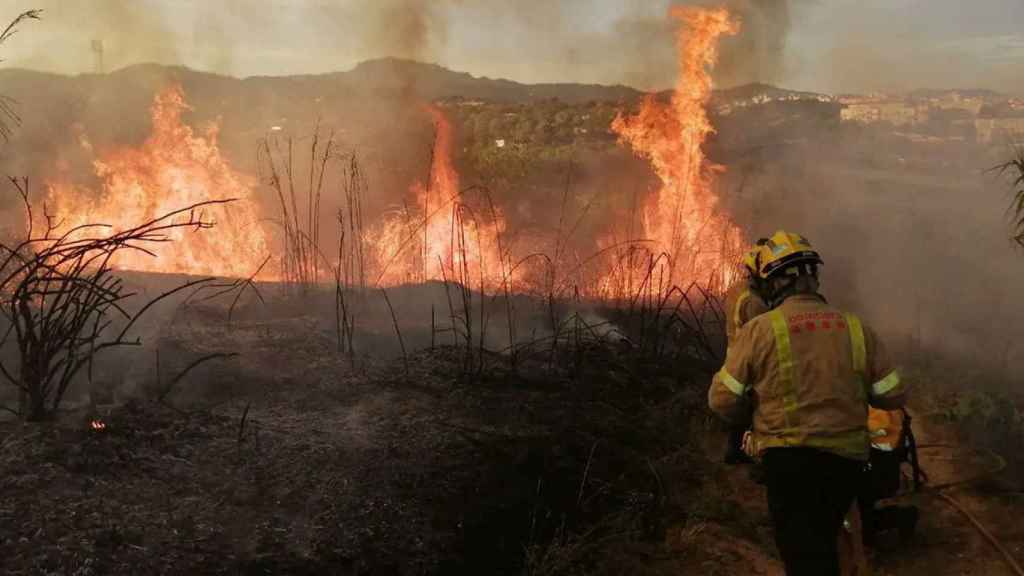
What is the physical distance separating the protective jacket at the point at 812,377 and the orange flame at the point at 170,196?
11856 mm

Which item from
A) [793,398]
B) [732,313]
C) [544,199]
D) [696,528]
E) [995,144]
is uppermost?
[995,144]

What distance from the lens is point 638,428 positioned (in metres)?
6.74

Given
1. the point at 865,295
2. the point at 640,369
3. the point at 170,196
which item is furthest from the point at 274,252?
the point at 865,295

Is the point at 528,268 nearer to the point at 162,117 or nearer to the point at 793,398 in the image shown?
the point at 162,117

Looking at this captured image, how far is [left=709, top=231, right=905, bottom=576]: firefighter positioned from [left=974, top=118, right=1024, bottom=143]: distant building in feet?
75.3

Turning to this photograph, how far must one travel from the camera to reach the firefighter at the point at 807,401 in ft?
10.8

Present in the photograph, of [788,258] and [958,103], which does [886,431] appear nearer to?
[788,258]

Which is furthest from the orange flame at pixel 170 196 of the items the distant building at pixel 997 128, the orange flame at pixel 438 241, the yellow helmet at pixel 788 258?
the distant building at pixel 997 128

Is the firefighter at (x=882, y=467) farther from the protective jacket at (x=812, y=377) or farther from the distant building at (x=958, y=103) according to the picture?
the distant building at (x=958, y=103)

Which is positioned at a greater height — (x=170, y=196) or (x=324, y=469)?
(x=170, y=196)

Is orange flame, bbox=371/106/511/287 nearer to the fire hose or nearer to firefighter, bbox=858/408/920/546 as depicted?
the fire hose

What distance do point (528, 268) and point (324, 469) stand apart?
35.0 feet

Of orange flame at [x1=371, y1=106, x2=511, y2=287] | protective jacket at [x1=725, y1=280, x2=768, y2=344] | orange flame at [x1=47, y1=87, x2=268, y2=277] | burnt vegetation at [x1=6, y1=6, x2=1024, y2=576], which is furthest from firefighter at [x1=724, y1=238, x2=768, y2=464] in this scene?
orange flame at [x1=47, y1=87, x2=268, y2=277]

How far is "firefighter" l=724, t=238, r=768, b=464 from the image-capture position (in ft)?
12.4
